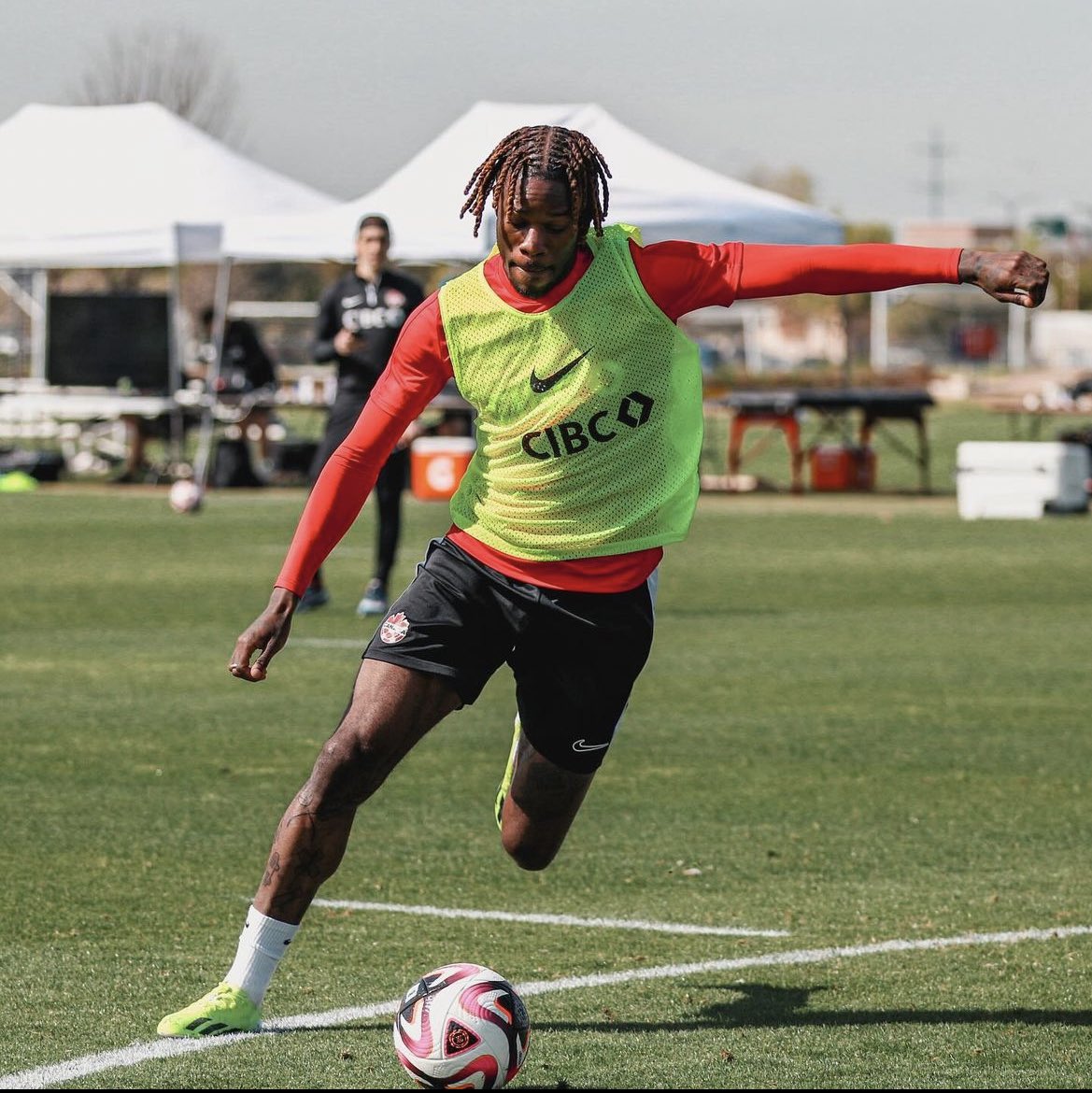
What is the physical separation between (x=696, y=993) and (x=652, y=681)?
6170mm

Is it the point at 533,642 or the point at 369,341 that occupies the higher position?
the point at 533,642

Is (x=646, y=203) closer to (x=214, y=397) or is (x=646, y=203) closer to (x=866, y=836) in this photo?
(x=214, y=397)

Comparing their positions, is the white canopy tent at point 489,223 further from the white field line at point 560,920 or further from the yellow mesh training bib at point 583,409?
the yellow mesh training bib at point 583,409

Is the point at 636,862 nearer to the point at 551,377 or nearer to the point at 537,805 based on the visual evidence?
the point at 537,805

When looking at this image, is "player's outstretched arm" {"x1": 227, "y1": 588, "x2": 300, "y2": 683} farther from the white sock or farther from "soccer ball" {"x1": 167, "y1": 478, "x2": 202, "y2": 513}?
"soccer ball" {"x1": 167, "y1": 478, "x2": 202, "y2": 513}

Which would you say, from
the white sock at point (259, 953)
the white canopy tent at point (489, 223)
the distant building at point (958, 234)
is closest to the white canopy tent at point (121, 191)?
the white canopy tent at point (489, 223)

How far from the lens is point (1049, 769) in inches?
365

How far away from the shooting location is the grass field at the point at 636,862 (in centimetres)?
512

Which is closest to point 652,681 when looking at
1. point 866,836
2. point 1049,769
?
point 1049,769

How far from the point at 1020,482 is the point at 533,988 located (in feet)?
60.3

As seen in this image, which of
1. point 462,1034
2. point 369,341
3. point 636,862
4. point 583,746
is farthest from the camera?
point 369,341

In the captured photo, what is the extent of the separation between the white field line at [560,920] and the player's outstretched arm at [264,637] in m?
1.54

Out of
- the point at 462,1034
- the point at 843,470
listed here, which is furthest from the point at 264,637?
the point at 843,470

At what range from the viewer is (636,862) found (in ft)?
24.4
